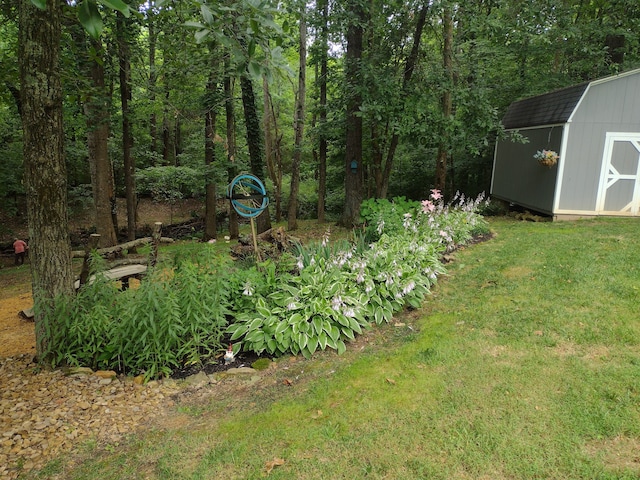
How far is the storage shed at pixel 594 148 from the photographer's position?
8859 millimetres

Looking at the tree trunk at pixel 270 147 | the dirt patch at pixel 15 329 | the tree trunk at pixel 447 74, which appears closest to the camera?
the dirt patch at pixel 15 329

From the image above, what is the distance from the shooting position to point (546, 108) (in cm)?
1000

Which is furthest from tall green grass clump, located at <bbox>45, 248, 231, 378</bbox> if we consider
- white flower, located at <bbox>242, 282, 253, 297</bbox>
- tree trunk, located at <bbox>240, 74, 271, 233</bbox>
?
tree trunk, located at <bbox>240, 74, 271, 233</bbox>

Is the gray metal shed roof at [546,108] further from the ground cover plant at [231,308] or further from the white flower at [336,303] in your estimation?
the white flower at [336,303]

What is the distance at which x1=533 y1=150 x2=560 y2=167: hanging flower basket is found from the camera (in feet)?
29.9

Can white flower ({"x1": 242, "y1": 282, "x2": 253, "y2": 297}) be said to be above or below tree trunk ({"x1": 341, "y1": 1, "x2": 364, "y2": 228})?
below

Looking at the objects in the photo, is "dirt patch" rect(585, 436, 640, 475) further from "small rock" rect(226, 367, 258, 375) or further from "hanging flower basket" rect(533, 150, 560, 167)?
"hanging flower basket" rect(533, 150, 560, 167)

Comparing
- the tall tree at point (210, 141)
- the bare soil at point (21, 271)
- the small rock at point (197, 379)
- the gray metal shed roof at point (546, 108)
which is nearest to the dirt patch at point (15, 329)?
the bare soil at point (21, 271)

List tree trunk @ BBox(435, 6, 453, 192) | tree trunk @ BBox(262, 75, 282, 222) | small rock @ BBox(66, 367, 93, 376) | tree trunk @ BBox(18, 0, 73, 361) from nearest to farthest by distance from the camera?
tree trunk @ BBox(18, 0, 73, 361)
small rock @ BBox(66, 367, 93, 376)
tree trunk @ BBox(435, 6, 453, 192)
tree trunk @ BBox(262, 75, 282, 222)

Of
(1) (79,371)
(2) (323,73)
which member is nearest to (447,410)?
(1) (79,371)

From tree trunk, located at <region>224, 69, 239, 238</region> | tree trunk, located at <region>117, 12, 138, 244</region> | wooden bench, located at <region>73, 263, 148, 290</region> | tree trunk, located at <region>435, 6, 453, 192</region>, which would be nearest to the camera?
wooden bench, located at <region>73, 263, 148, 290</region>

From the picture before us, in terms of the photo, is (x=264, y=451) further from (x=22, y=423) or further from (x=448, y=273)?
(x=448, y=273)

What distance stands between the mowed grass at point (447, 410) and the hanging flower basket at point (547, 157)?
5.31 m

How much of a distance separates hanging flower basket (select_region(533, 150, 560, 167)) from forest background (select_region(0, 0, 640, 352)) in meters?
1.38
